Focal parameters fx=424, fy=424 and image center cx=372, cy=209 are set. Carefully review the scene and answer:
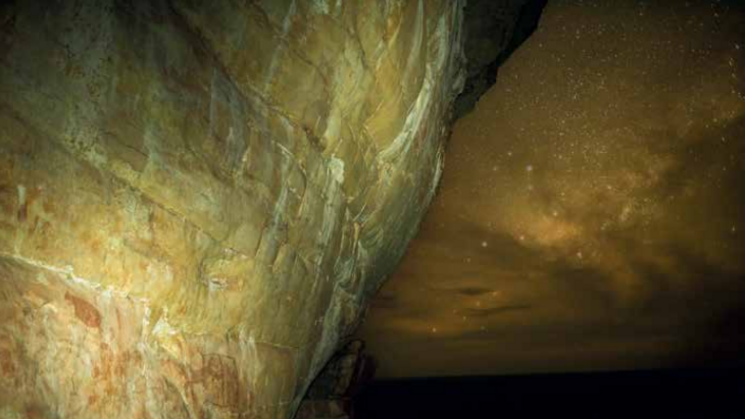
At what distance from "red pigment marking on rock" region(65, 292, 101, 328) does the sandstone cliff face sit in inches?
0.4

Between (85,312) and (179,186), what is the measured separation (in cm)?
112

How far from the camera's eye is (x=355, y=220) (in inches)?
289

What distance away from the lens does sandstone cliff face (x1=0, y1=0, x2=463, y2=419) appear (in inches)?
86.7

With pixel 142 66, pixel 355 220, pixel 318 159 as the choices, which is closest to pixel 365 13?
pixel 318 159

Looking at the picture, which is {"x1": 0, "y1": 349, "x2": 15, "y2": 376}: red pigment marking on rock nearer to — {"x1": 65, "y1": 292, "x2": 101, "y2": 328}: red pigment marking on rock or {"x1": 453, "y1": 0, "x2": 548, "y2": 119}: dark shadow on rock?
{"x1": 65, "y1": 292, "x2": 101, "y2": 328}: red pigment marking on rock

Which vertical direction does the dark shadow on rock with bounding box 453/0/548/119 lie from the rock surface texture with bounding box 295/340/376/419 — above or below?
above

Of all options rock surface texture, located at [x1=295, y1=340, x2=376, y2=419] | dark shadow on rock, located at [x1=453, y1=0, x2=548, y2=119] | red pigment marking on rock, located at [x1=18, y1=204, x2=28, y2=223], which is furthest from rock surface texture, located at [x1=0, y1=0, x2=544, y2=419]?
rock surface texture, located at [x1=295, y1=340, x2=376, y2=419]

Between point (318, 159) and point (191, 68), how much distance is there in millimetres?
2152

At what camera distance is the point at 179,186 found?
324 cm

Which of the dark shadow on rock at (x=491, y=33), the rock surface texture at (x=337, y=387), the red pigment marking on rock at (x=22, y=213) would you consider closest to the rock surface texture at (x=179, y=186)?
the red pigment marking on rock at (x=22, y=213)

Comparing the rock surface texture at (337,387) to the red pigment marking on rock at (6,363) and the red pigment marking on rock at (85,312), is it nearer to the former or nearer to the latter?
the red pigment marking on rock at (85,312)

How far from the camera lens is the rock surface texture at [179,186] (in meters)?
2.20

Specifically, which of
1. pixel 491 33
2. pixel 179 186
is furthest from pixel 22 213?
pixel 491 33

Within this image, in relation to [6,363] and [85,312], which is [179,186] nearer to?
[85,312]
